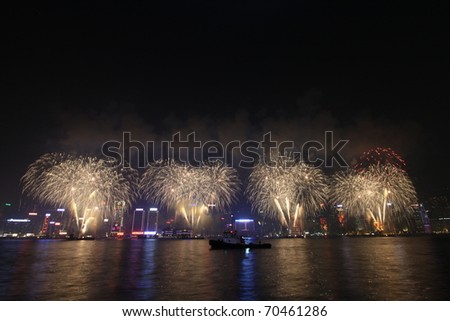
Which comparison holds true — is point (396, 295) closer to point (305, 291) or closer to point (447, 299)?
point (447, 299)

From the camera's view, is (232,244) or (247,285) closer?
(247,285)

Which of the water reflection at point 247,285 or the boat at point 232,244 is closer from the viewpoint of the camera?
the water reflection at point 247,285

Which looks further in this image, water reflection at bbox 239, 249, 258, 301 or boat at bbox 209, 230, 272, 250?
boat at bbox 209, 230, 272, 250

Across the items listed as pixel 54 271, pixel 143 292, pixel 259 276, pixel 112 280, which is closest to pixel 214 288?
pixel 143 292
